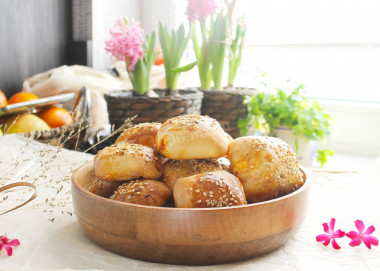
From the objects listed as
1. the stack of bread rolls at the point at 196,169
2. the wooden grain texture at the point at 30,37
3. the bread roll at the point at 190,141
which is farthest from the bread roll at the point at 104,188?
the wooden grain texture at the point at 30,37

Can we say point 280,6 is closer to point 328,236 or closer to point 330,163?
point 330,163

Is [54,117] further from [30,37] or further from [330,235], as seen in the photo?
[330,235]

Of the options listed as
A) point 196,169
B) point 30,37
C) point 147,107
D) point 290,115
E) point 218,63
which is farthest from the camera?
point 30,37

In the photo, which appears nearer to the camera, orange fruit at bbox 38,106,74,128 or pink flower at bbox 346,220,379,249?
pink flower at bbox 346,220,379,249

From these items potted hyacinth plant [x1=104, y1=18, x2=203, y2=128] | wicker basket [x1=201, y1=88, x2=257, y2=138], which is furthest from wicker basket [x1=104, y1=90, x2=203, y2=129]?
wicker basket [x1=201, y1=88, x2=257, y2=138]

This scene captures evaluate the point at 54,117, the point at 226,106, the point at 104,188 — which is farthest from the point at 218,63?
the point at 104,188

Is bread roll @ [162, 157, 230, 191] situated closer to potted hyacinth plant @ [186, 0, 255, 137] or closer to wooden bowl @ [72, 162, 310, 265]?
wooden bowl @ [72, 162, 310, 265]

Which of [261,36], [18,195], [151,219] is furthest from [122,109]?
[261,36]
